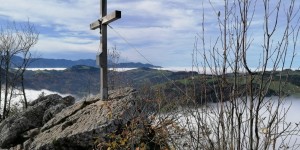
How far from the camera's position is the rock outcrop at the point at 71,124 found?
820 centimetres

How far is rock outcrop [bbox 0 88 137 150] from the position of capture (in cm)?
820

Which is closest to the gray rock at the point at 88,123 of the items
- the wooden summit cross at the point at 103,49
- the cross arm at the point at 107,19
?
the wooden summit cross at the point at 103,49

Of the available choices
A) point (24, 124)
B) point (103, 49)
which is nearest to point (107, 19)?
point (103, 49)

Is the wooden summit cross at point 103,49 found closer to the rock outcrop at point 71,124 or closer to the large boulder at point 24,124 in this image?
the rock outcrop at point 71,124

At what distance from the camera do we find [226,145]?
3.49 metres

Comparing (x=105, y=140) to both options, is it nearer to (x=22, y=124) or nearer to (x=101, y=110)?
(x=101, y=110)

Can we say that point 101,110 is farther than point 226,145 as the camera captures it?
Yes

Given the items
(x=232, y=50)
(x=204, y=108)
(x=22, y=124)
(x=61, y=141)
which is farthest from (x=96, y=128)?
(x=232, y=50)

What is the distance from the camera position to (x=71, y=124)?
916 centimetres

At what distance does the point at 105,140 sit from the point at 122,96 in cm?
139

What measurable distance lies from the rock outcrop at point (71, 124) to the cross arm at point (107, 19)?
1.57 m

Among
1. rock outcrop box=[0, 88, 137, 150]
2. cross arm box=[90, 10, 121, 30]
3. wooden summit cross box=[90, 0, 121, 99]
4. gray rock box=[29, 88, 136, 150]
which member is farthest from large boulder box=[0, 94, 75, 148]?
cross arm box=[90, 10, 121, 30]

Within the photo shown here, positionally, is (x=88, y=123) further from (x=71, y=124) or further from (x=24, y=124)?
(x=24, y=124)

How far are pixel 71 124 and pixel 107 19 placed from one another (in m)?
2.41
